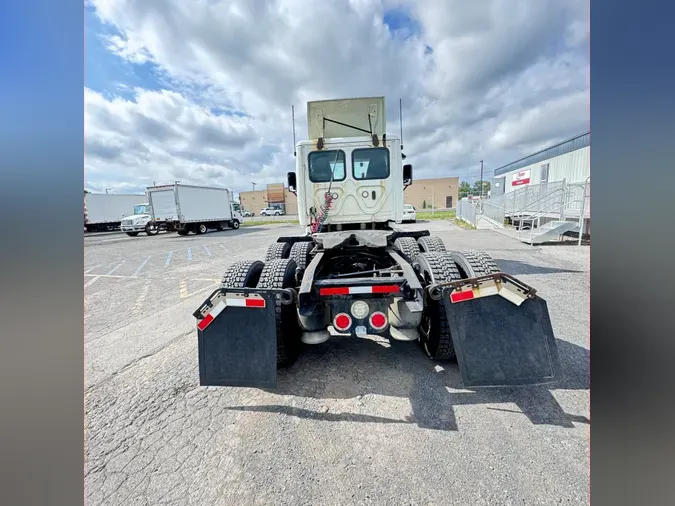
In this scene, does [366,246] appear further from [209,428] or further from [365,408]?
[209,428]

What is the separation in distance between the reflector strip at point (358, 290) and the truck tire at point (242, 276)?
870 millimetres

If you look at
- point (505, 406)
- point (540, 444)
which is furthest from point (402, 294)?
point (540, 444)

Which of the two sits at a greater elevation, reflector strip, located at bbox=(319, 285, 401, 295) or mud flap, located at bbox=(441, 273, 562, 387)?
reflector strip, located at bbox=(319, 285, 401, 295)

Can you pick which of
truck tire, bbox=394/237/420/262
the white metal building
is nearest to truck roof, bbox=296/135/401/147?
truck tire, bbox=394/237/420/262

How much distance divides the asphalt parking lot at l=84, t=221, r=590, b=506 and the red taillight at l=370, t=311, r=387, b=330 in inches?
22.4

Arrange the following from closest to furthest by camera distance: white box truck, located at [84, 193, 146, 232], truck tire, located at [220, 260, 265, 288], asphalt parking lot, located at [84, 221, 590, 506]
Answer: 1. asphalt parking lot, located at [84, 221, 590, 506]
2. truck tire, located at [220, 260, 265, 288]
3. white box truck, located at [84, 193, 146, 232]

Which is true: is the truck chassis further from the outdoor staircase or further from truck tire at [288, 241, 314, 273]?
the outdoor staircase

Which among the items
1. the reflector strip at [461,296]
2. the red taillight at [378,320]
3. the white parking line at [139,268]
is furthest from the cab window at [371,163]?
the white parking line at [139,268]

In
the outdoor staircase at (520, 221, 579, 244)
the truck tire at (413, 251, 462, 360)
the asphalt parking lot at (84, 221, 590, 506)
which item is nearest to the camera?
the asphalt parking lot at (84, 221, 590, 506)

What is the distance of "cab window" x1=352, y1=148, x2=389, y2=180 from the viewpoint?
16.3 ft

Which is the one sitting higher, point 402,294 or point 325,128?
point 325,128

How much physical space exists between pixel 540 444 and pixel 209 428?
7.91 ft

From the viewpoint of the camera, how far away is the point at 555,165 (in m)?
19.6

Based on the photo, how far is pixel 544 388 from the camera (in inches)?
102
